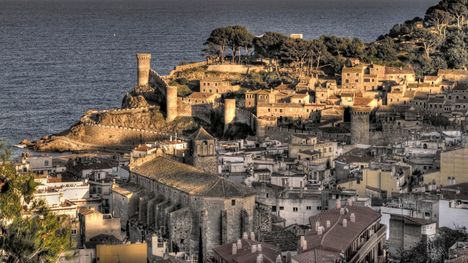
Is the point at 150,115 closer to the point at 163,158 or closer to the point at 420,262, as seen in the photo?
the point at 163,158

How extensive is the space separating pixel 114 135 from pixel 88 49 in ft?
213

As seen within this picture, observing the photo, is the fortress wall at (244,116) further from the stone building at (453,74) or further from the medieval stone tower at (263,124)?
the stone building at (453,74)

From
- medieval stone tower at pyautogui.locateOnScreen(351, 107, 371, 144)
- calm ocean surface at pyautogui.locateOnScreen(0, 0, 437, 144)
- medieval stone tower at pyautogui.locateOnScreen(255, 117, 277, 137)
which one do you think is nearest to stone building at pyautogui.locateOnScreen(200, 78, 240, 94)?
medieval stone tower at pyautogui.locateOnScreen(255, 117, 277, 137)

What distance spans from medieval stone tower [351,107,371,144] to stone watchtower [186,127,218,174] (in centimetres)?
1039

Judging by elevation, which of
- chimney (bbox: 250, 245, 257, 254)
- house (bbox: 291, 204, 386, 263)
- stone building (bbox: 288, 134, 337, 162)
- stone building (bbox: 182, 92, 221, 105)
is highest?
stone building (bbox: 182, 92, 221, 105)

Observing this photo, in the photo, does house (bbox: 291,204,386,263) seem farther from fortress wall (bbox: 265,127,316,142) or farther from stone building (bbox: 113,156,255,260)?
fortress wall (bbox: 265,127,316,142)

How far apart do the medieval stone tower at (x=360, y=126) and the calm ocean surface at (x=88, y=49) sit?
1384 cm

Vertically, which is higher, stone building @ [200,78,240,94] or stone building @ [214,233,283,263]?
stone building @ [200,78,240,94]

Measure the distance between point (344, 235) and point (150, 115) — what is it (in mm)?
31590

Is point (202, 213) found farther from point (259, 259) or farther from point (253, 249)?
point (259, 259)

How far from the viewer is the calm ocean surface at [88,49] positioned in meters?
73.9

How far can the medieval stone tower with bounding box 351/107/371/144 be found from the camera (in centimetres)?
4769

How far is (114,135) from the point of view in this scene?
56.9 meters

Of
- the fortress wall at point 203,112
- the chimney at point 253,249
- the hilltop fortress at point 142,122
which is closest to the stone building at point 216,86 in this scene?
the hilltop fortress at point 142,122
